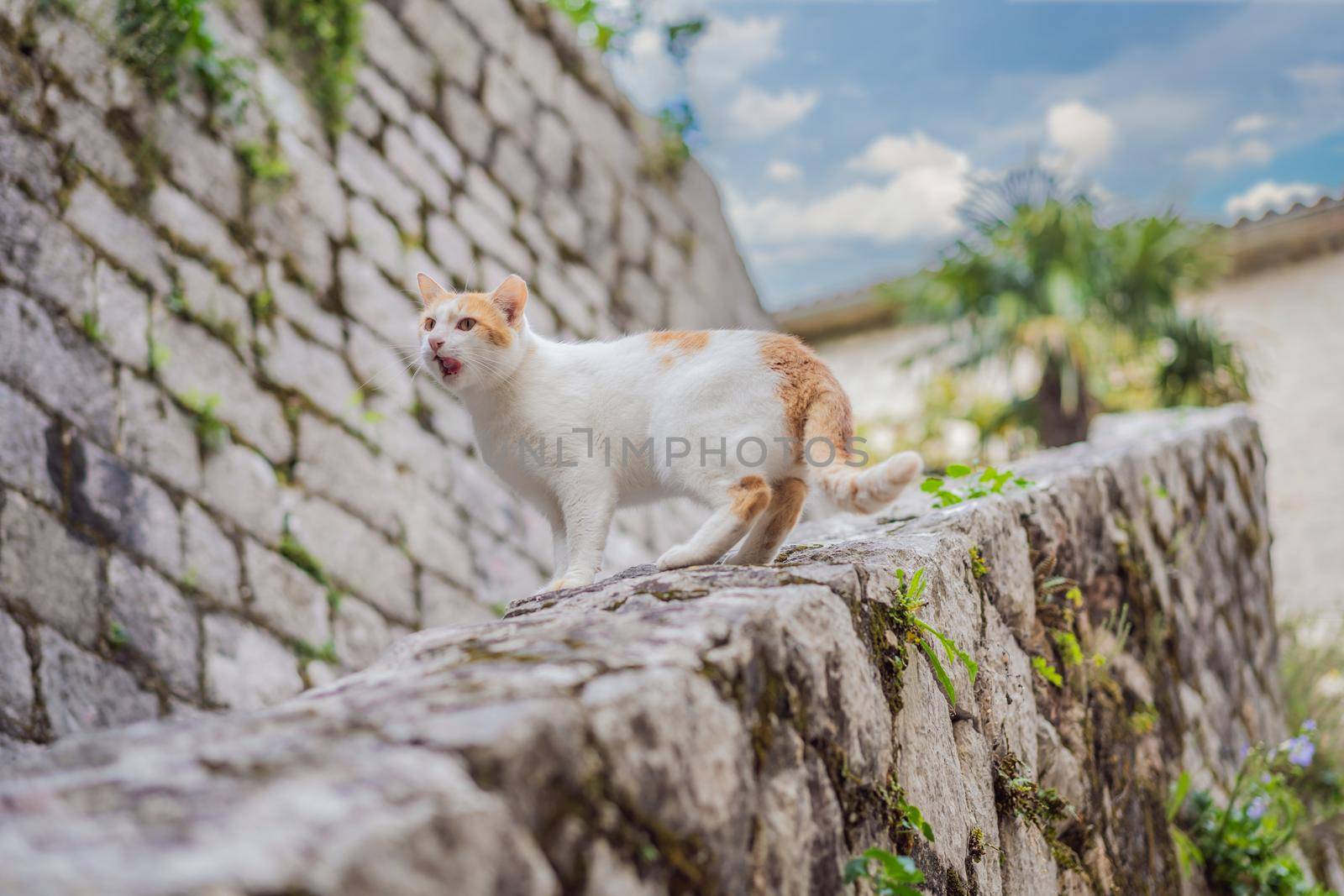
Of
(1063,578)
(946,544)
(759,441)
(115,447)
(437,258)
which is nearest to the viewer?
(759,441)

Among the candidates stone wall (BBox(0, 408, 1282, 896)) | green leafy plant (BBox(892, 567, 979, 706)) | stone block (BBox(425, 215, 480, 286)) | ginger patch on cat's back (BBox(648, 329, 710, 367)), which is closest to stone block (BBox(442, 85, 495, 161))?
stone block (BBox(425, 215, 480, 286))

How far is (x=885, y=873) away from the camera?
119cm

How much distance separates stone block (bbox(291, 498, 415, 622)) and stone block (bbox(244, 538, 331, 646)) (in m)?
0.12

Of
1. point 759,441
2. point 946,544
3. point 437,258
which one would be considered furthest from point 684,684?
point 437,258

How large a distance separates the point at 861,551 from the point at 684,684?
81 cm

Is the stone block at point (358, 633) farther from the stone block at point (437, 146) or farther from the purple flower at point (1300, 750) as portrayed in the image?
the purple flower at point (1300, 750)

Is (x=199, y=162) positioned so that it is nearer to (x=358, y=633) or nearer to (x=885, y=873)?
(x=358, y=633)

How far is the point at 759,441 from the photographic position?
167cm

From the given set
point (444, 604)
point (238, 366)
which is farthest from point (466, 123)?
point (444, 604)

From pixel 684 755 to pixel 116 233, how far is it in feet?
9.26

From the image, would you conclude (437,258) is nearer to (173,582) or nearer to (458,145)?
(458,145)

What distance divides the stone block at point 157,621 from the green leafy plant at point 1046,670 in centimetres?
222

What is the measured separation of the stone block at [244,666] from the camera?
2.92 m

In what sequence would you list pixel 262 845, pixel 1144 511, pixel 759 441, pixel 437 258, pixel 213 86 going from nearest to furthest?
1. pixel 262 845
2. pixel 759 441
3. pixel 1144 511
4. pixel 213 86
5. pixel 437 258
